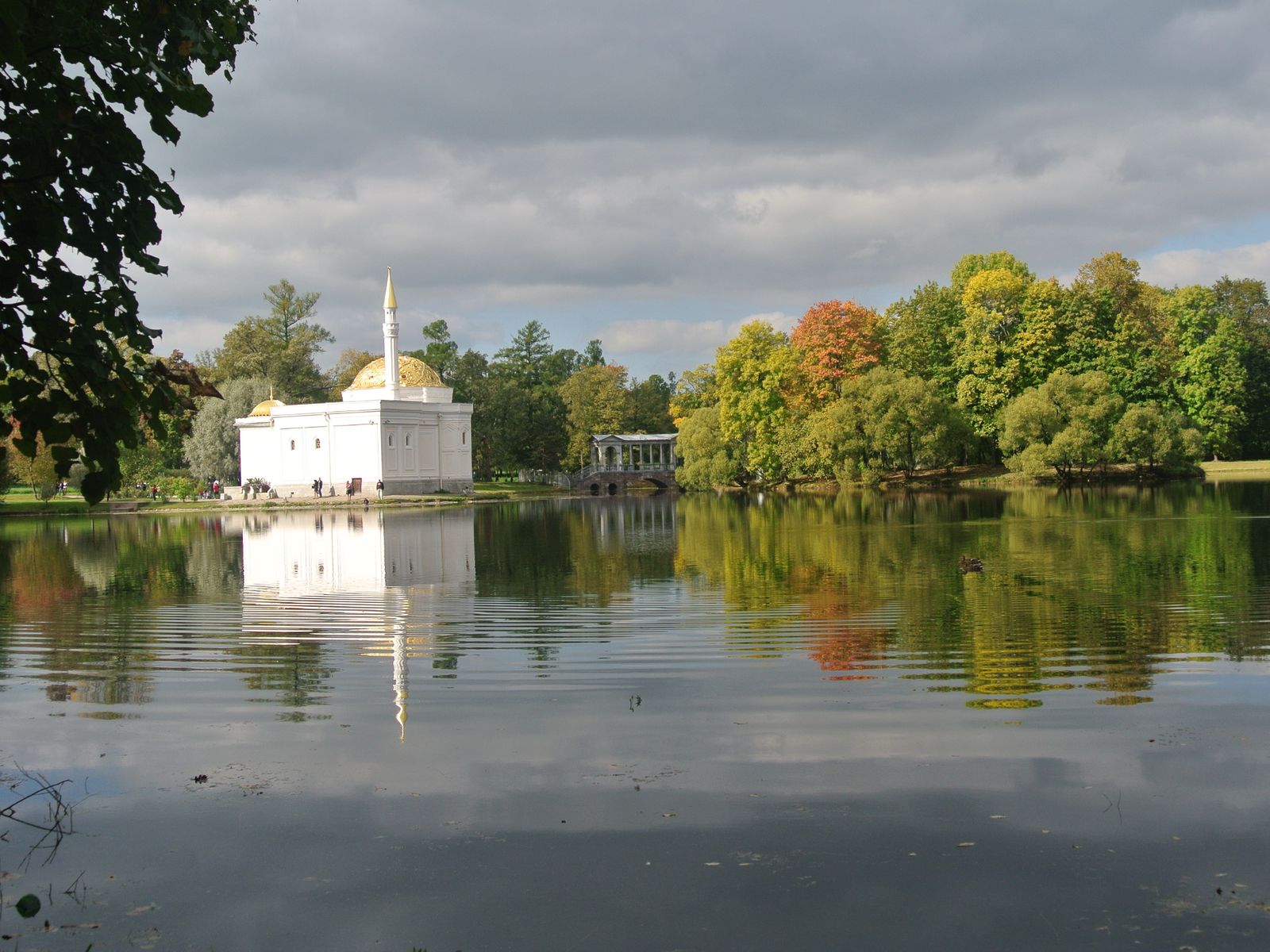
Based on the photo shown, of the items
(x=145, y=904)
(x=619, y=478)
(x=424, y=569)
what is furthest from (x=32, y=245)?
(x=619, y=478)

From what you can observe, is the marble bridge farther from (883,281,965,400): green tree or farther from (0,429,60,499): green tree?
(0,429,60,499): green tree

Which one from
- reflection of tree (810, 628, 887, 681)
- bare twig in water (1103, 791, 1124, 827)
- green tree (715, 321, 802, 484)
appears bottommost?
bare twig in water (1103, 791, 1124, 827)

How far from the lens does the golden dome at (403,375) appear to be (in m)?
75.4

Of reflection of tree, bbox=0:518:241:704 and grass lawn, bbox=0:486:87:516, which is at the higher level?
grass lawn, bbox=0:486:87:516

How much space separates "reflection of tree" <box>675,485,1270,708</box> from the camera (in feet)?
33.4

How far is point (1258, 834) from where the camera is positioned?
5586 mm

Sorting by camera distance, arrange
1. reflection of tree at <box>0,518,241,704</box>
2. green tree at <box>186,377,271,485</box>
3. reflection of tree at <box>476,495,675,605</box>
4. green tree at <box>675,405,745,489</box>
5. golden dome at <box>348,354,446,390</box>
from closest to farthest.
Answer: reflection of tree at <box>0,518,241,704</box> < reflection of tree at <box>476,495,675,605</box> < green tree at <box>675,405,745,489</box> < green tree at <box>186,377,271,485</box> < golden dome at <box>348,354,446,390</box>

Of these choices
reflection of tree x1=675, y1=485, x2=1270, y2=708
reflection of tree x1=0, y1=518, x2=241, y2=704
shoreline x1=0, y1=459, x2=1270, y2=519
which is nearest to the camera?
reflection of tree x1=675, y1=485, x2=1270, y2=708

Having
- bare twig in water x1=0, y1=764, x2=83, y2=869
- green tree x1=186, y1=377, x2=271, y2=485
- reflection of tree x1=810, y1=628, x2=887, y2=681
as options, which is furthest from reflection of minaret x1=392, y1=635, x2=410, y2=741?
green tree x1=186, y1=377, x2=271, y2=485

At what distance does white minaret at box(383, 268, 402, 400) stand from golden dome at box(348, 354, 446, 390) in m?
0.69

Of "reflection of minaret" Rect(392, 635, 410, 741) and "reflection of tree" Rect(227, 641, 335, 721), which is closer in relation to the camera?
"reflection of minaret" Rect(392, 635, 410, 741)

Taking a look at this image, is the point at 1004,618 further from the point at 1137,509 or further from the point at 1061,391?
the point at 1061,391

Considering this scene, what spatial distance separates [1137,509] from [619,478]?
55.5 meters

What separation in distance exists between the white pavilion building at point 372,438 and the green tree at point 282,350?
13165 millimetres
